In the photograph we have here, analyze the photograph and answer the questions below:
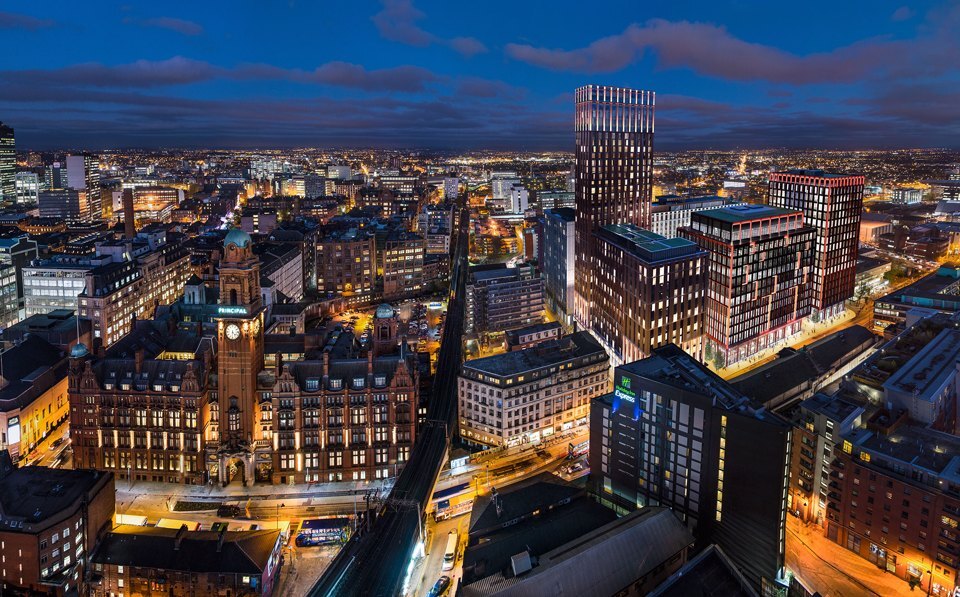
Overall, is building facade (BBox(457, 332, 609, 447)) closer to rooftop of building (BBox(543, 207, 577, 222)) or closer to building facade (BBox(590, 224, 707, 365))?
building facade (BBox(590, 224, 707, 365))

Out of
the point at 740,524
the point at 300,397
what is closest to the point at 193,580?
the point at 300,397

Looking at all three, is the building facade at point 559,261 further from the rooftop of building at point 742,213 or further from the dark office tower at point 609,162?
the rooftop of building at point 742,213

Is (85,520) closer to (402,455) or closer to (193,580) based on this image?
(193,580)

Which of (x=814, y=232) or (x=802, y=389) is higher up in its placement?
(x=814, y=232)

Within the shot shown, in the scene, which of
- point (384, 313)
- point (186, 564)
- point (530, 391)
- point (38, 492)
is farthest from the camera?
point (384, 313)

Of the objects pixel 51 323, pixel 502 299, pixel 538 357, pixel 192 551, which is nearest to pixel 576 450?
pixel 538 357

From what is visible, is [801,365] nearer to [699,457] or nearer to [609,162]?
[699,457]
